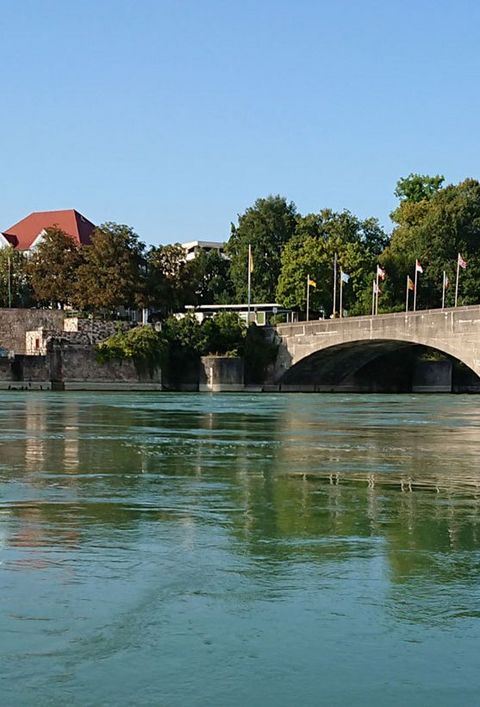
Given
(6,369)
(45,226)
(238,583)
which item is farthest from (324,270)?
(238,583)

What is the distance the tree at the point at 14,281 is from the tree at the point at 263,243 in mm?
21109

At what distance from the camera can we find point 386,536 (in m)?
13.4

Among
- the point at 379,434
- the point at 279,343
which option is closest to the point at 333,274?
the point at 279,343

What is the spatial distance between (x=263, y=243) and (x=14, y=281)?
25197mm

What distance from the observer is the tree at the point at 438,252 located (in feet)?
313

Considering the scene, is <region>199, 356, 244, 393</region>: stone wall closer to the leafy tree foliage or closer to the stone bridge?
the stone bridge

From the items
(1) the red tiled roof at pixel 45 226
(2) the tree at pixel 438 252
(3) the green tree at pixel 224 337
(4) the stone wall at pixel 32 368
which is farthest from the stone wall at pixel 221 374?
(1) the red tiled roof at pixel 45 226

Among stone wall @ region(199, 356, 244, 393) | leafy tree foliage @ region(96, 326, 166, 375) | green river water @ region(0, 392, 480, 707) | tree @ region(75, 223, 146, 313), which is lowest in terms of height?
green river water @ region(0, 392, 480, 707)

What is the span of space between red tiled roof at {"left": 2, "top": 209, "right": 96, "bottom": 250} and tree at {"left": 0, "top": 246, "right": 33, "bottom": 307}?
1858 cm

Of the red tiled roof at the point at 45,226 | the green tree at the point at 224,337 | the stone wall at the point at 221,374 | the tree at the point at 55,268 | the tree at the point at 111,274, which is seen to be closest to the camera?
the stone wall at the point at 221,374

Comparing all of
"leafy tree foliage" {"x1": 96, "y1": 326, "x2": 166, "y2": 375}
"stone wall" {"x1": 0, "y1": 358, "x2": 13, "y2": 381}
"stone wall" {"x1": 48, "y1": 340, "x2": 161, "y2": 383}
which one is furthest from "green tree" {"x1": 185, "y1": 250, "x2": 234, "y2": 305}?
"stone wall" {"x1": 0, "y1": 358, "x2": 13, "y2": 381}

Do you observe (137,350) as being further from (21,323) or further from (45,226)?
(45,226)

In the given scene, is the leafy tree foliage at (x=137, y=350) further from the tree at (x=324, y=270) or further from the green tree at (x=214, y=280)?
the green tree at (x=214, y=280)

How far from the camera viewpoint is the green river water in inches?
305
